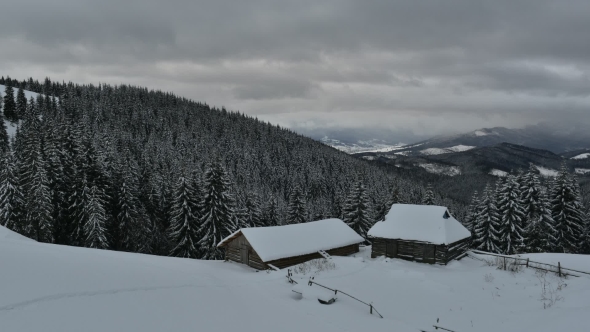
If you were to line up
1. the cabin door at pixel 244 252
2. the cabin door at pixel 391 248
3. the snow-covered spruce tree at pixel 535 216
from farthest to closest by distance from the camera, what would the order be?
the snow-covered spruce tree at pixel 535 216, the cabin door at pixel 391 248, the cabin door at pixel 244 252

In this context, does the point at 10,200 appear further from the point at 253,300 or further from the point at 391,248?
the point at 391,248

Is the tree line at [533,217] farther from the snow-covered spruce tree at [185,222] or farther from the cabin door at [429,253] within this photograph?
the snow-covered spruce tree at [185,222]

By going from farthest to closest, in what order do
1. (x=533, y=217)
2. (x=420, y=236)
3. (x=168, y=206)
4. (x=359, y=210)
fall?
1. (x=168, y=206)
2. (x=359, y=210)
3. (x=533, y=217)
4. (x=420, y=236)

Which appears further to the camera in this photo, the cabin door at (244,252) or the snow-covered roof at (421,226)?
the cabin door at (244,252)

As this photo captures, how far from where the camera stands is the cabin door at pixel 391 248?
31.3m

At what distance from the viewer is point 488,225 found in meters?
39.9

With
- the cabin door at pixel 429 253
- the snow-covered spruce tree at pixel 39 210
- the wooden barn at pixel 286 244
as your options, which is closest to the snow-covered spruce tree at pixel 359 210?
the wooden barn at pixel 286 244

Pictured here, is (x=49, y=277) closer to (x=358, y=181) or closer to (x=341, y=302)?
(x=341, y=302)

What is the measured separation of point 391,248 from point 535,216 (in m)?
19.3

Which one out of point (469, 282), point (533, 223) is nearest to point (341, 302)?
point (469, 282)

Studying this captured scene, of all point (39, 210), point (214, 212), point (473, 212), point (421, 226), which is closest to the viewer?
point (421, 226)

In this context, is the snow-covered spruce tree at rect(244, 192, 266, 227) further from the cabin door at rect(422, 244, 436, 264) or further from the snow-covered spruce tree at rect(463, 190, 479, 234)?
the snow-covered spruce tree at rect(463, 190, 479, 234)

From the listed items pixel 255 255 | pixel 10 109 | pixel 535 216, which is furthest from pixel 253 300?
pixel 10 109

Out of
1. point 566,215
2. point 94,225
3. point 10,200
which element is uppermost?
point 566,215
